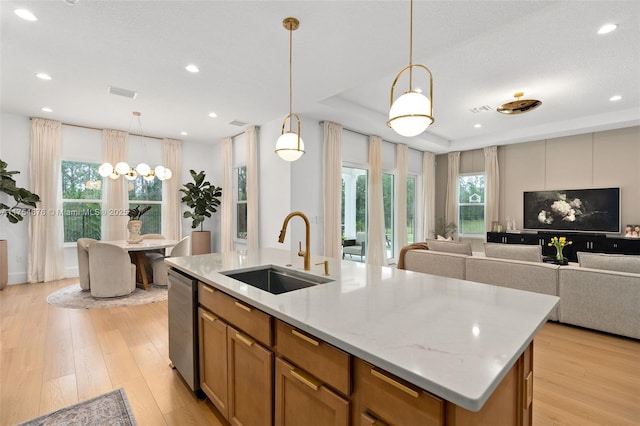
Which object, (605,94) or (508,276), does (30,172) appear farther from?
(605,94)

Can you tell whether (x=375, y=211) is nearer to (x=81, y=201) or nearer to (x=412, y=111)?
(x=412, y=111)

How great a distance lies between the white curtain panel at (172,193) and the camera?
677 centimetres

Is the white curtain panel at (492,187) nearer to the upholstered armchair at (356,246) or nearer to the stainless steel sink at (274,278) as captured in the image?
the upholstered armchair at (356,246)

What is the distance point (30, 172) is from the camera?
5.30 metres

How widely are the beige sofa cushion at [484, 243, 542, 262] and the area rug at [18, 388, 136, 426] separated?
3932 mm

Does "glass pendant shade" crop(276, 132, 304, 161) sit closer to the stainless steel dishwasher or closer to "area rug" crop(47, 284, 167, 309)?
the stainless steel dishwasher

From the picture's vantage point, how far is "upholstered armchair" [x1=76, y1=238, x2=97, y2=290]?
14.8 ft

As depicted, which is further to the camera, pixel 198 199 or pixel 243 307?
pixel 198 199

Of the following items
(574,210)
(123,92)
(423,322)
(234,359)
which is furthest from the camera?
(574,210)

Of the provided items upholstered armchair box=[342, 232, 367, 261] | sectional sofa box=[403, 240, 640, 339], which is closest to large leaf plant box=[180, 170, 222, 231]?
upholstered armchair box=[342, 232, 367, 261]

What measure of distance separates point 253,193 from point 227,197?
4.30ft

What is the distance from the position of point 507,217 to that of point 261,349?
7501mm

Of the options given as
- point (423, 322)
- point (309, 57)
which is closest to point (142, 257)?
point (309, 57)

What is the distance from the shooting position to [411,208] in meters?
8.17
